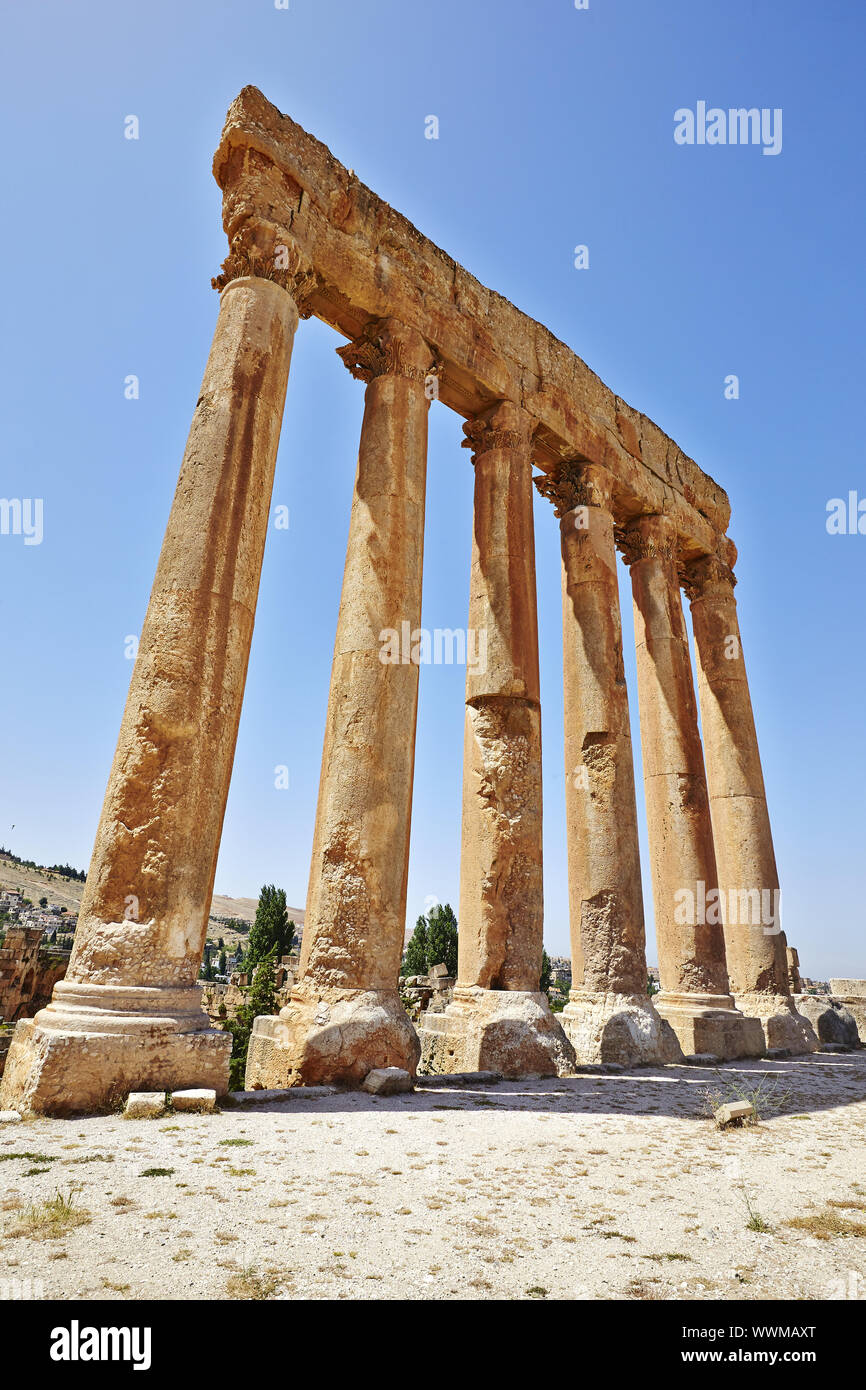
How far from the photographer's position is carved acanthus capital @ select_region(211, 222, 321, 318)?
31.3ft

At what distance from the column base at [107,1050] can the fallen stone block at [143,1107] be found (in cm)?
28

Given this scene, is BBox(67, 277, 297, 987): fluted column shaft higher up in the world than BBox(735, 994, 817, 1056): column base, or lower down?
higher up

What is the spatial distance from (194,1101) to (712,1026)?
9239mm

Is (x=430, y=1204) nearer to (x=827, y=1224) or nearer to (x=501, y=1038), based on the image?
(x=827, y=1224)

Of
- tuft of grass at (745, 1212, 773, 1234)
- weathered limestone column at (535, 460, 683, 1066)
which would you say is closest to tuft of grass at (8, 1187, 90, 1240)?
tuft of grass at (745, 1212, 773, 1234)

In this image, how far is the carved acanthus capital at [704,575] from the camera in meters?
17.7

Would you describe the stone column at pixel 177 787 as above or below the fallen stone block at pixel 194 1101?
above

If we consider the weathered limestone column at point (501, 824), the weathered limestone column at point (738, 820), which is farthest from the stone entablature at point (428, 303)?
the weathered limestone column at point (501, 824)

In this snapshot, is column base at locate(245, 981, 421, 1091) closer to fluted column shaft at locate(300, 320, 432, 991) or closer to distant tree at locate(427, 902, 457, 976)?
fluted column shaft at locate(300, 320, 432, 991)

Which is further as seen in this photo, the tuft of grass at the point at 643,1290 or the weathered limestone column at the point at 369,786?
the weathered limestone column at the point at 369,786

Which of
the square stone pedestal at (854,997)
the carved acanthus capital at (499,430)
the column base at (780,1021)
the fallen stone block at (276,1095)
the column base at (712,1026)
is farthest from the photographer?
the square stone pedestal at (854,997)

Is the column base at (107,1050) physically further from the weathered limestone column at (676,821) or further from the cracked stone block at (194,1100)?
the weathered limestone column at (676,821)

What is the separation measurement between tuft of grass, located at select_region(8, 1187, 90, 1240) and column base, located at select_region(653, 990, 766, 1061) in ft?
33.9
